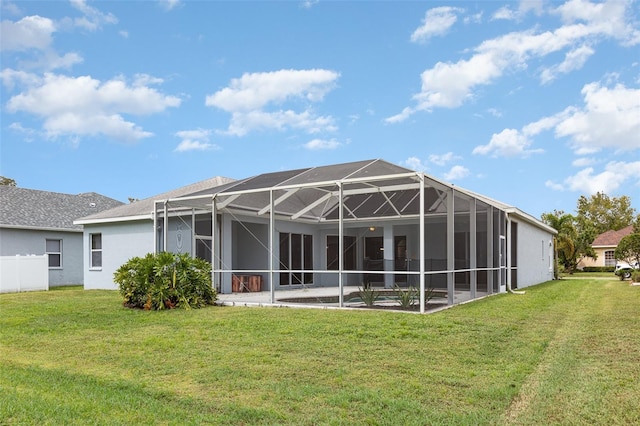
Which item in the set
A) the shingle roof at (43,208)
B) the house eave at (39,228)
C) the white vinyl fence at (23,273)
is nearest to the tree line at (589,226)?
the shingle roof at (43,208)

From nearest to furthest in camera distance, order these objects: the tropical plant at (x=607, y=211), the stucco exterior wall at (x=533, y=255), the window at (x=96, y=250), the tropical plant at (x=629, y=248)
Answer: the stucco exterior wall at (x=533, y=255)
the window at (x=96, y=250)
the tropical plant at (x=629, y=248)
the tropical plant at (x=607, y=211)

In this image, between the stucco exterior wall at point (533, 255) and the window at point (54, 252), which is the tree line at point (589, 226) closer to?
the stucco exterior wall at point (533, 255)

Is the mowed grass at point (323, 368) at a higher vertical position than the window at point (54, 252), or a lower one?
lower

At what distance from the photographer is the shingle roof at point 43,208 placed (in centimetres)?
2035

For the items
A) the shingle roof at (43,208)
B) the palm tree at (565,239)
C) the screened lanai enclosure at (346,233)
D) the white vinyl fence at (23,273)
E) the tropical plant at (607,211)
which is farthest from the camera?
the tropical plant at (607,211)

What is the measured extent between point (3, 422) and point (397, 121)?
14154 mm

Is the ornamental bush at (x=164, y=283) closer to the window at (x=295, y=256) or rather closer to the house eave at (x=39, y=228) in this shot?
the window at (x=295, y=256)

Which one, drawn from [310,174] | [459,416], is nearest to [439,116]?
[310,174]

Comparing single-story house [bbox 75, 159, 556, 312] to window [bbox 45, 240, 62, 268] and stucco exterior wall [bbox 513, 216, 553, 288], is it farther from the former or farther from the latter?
window [bbox 45, 240, 62, 268]

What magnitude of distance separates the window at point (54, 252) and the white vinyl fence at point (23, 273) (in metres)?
2.60

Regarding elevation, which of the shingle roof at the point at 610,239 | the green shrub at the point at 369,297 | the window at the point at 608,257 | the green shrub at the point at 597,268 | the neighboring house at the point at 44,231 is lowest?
the green shrub at the point at 597,268

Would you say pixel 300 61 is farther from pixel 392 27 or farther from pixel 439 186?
pixel 439 186

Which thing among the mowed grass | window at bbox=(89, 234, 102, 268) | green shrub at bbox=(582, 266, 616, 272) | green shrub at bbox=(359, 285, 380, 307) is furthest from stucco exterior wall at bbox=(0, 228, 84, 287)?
green shrub at bbox=(582, 266, 616, 272)

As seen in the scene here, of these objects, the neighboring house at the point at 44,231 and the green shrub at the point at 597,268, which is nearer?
the neighboring house at the point at 44,231
